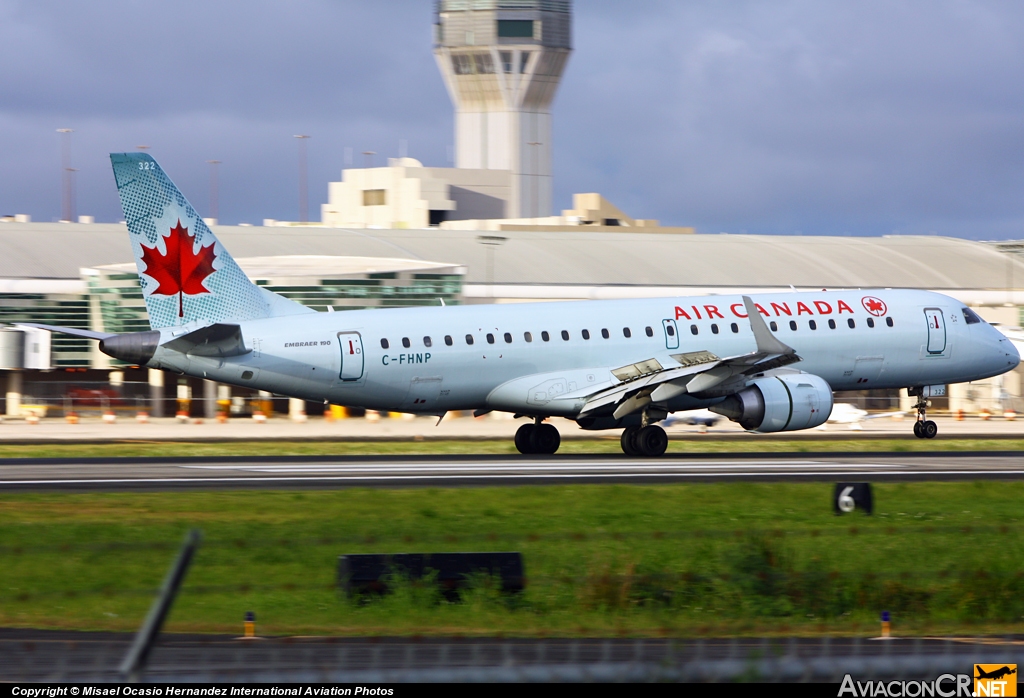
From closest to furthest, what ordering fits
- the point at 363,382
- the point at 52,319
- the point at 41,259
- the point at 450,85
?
the point at 363,382, the point at 52,319, the point at 41,259, the point at 450,85

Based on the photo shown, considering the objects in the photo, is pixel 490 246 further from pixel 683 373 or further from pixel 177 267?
pixel 177 267

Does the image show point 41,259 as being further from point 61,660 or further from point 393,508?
point 61,660

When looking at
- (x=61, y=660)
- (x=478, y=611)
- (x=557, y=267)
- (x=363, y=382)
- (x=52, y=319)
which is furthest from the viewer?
(x=557, y=267)

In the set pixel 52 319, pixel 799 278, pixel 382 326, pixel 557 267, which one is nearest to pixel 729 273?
pixel 799 278

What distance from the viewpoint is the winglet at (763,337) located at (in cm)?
3544

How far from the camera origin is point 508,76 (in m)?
177

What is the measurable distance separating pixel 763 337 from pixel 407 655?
24657 mm

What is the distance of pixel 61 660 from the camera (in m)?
12.4

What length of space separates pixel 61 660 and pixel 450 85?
176 meters

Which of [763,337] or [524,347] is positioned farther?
[524,347]

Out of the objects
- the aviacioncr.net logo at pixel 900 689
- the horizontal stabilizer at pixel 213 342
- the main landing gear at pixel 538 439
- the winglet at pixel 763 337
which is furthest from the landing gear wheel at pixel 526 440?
the aviacioncr.net logo at pixel 900 689

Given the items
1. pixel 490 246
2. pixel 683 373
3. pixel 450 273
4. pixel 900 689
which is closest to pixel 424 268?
pixel 450 273

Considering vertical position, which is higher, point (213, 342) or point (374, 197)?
point (374, 197)

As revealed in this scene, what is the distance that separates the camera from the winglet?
3544cm
